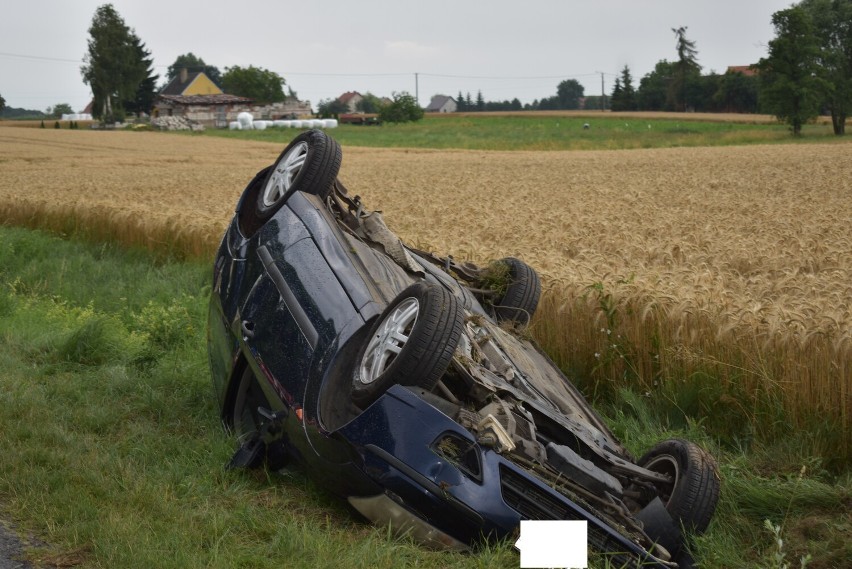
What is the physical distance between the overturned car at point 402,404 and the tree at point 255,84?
118205mm

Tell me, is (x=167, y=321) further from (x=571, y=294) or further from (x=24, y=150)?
(x=24, y=150)

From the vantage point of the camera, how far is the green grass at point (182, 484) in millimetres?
4117

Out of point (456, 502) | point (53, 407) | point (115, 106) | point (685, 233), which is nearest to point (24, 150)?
point (685, 233)

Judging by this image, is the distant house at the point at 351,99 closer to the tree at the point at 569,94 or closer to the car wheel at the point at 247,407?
the tree at the point at 569,94

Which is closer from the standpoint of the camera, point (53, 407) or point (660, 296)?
point (53, 407)

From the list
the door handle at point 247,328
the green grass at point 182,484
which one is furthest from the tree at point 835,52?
the door handle at point 247,328

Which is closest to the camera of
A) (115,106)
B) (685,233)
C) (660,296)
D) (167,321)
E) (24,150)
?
(660,296)

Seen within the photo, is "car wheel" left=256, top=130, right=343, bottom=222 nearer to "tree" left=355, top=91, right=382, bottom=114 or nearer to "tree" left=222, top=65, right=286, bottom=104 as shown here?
"tree" left=222, top=65, right=286, bottom=104

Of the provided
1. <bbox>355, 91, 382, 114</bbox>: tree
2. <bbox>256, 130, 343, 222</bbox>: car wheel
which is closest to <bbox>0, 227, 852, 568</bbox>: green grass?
<bbox>256, 130, 343, 222</bbox>: car wheel

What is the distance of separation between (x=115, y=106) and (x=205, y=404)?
11049 cm

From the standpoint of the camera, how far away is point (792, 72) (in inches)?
2955

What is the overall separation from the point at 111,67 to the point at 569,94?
95432 mm

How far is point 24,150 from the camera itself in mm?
43156

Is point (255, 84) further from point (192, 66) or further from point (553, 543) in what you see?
point (553, 543)
